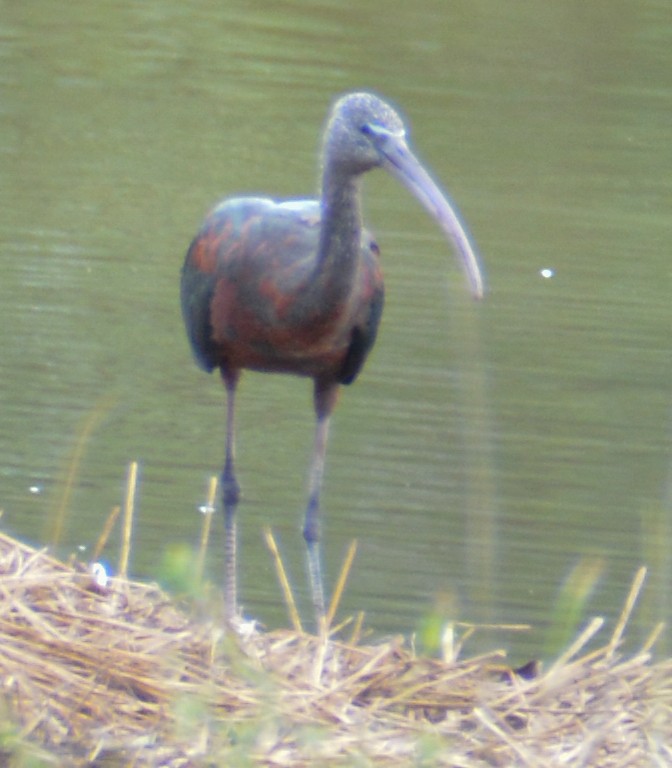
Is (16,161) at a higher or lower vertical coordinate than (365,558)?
higher

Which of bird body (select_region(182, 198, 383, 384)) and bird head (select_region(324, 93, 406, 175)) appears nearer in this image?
bird head (select_region(324, 93, 406, 175))

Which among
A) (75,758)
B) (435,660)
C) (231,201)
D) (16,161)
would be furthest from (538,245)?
(75,758)

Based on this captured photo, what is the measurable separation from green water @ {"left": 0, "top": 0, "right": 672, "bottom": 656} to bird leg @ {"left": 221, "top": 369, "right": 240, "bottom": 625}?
0.33 m

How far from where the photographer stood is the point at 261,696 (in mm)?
4164

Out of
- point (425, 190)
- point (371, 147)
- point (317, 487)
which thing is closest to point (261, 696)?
point (425, 190)

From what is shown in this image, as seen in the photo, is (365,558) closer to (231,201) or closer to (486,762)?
(231,201)

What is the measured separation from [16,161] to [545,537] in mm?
5087

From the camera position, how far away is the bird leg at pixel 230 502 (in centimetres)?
635

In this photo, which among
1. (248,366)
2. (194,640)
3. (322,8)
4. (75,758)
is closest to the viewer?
(75,758)

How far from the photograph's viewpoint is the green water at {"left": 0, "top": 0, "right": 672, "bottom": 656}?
7.28m

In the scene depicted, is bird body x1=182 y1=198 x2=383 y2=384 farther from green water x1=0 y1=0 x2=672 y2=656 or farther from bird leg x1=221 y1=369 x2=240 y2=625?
green water x1=0 y1=0 x2=672 y2=656

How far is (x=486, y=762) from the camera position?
15.1 ft

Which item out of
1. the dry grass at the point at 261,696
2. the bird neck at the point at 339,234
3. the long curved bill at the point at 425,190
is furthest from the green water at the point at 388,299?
the long curved bill at the point at 425,190

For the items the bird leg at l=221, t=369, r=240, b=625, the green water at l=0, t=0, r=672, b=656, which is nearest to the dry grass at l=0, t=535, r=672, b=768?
the green water at l=0, t=0, r=672, b=656
